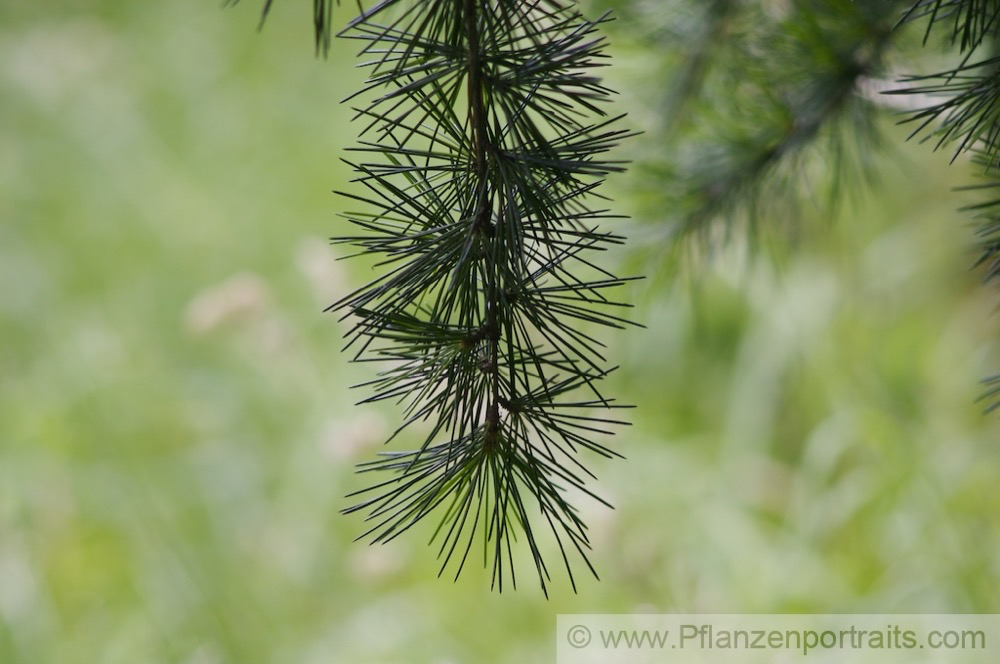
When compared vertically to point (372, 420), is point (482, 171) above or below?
below

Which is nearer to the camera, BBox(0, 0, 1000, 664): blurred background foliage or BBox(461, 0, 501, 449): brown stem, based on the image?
BBox(461, 0, 501, 449): brown stem

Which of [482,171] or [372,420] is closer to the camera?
[482,171]

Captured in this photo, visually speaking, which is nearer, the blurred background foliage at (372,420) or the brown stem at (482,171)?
the brown stem at (482,171)

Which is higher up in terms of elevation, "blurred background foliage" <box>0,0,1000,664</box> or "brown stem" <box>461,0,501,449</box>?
"blurred background foliage" <box>0,0,1000,664</box>

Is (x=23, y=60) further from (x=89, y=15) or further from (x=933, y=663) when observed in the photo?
(x=933, y=663)

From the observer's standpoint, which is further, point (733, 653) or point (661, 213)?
point (733, 653)

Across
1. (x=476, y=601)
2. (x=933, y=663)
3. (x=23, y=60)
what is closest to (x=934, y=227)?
(x=933, y=663)

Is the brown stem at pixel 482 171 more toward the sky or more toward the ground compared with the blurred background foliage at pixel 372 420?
more toward the ground

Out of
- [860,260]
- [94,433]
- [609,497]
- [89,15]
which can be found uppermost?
[89,15]
